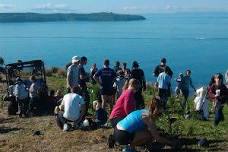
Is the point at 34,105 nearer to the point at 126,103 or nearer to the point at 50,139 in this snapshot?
the point at 50,139

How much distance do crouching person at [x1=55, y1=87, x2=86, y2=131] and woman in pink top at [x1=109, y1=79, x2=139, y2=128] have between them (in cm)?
232

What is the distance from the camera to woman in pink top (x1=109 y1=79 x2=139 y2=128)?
10.0 m

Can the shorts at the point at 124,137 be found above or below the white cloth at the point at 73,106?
above

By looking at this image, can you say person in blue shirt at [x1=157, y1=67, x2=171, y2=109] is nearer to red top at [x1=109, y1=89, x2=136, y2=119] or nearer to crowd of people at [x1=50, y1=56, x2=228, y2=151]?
crowd of people at [x1=50, y1=56, x2=228, y2=151]

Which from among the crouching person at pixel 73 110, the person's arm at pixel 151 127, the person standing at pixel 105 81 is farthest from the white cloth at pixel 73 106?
the person's arm at pixel 151 127

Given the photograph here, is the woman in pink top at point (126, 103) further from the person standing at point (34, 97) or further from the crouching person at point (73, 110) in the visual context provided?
the person standing at point (34, 97)

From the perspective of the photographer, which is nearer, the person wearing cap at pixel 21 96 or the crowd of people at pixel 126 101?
the crowd of people at pixel 126 101

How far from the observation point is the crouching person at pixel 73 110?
12.8m

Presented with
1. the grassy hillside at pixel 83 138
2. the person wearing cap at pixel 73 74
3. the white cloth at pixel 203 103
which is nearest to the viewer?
the grassy hillside at pixel 83 138

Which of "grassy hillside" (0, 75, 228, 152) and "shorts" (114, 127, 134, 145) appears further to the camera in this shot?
"grassy hillside" (0, 75, 228, 152)

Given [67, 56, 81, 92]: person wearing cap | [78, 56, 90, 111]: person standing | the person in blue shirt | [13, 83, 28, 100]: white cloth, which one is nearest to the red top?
[67, 56, 81, 92]: person wearing cap

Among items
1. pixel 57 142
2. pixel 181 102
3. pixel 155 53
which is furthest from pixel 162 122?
pixel 155 53

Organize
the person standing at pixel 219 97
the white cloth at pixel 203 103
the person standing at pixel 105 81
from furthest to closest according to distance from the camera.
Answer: the white cloth at pixel 203 103
the person standing at pixel 105 81
the person standing at pixel 219 97

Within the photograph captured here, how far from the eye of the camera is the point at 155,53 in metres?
95.1
